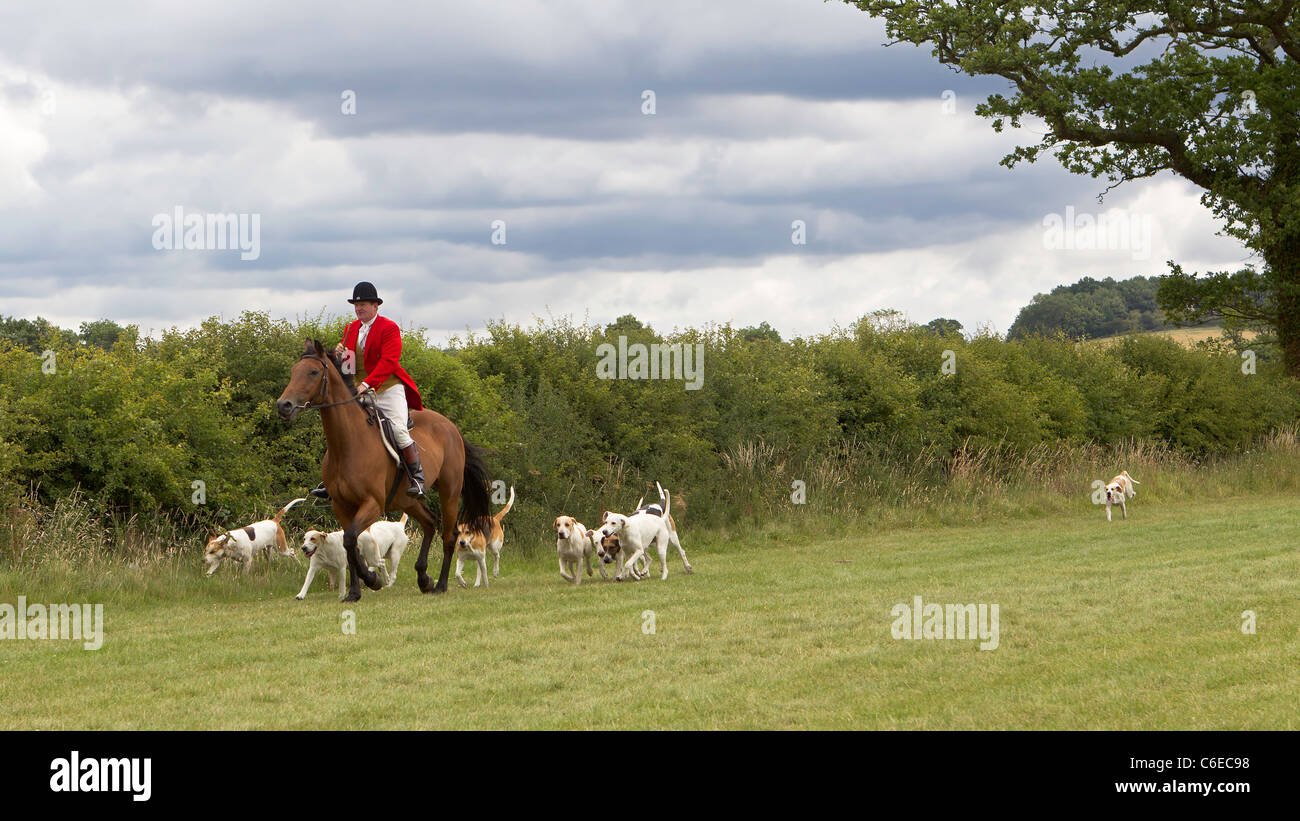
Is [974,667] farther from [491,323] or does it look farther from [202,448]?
[491,323]

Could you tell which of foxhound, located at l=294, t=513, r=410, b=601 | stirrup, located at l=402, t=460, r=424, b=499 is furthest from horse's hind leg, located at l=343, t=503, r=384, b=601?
stirrup, located at l=402, t=460, r=424, b=499

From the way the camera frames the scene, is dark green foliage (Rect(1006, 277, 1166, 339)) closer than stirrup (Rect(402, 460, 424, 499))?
No

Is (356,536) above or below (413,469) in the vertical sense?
below

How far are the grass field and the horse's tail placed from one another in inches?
36.7

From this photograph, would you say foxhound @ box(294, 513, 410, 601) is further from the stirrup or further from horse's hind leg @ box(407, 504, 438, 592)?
the stirrup

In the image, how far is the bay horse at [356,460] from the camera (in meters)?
12.6

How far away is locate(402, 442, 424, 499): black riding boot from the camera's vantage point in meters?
13.9

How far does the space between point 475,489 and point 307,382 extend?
370 centimetres

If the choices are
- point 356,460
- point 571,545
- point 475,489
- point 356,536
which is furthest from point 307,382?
point 571,545

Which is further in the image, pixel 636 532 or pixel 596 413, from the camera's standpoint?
pixel 596 413

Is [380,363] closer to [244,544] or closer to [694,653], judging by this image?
[244,544]

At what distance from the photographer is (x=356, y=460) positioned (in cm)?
1328

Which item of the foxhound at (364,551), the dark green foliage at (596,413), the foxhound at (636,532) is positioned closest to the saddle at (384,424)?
the foxhound at (364,551)
